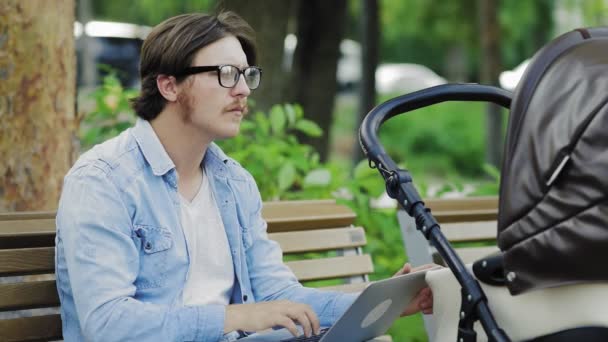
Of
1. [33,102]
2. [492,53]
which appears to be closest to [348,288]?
[33,102]

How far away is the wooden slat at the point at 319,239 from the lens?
3.55 metres

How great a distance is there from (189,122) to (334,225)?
3.15 ft

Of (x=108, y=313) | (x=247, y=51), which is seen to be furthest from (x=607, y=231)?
(x=247, y=51)

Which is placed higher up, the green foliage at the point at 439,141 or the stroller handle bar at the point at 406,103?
the stroller handle bar at the point at 406,103

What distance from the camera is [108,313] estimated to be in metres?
2.58

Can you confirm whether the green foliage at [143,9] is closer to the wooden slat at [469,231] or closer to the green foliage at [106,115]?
the green foliage at [106,115]

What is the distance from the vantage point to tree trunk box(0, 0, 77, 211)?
3.66 meters

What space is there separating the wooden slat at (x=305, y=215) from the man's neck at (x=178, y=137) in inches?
23.9

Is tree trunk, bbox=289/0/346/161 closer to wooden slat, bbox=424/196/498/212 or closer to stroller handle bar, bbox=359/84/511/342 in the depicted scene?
wooden slat, bbox=424/196/498/212

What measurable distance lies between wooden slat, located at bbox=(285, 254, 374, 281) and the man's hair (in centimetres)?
87

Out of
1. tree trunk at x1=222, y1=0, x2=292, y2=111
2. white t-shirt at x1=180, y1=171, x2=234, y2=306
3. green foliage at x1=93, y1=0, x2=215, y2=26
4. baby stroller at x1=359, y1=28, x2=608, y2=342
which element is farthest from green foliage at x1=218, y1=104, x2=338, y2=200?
green foliage at x1=93, y1=0, x2=215, y2=26

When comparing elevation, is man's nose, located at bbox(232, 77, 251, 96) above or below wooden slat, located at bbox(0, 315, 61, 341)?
above

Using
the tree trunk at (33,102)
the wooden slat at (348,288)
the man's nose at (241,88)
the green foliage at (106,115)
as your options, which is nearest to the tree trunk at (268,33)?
the green foliage at (106,115)

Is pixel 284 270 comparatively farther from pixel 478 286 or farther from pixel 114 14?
pixel 114 14
